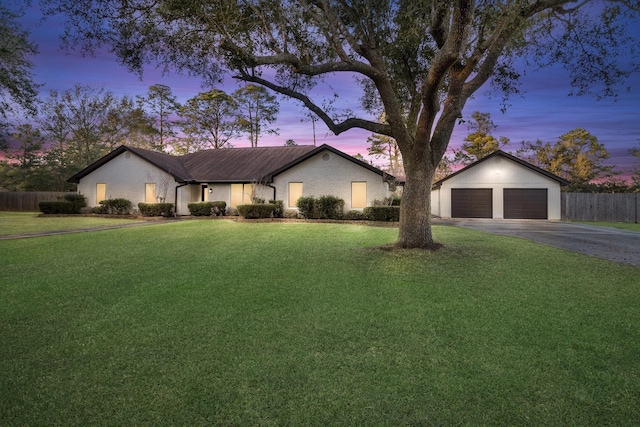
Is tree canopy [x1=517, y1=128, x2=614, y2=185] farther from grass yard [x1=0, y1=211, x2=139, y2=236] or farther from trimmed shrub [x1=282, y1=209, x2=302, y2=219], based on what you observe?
grass yard [x1=0, y1=211, x2=139, y2=236]

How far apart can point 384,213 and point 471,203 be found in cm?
1026

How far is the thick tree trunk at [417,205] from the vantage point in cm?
Answer: 920

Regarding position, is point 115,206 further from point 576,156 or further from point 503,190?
point 576,156

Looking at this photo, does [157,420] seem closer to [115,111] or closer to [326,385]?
[326,385]

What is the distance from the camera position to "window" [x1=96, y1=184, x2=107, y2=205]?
26.1m

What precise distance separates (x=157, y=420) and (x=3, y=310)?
3.92 metres

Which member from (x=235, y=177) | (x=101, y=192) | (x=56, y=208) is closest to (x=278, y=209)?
(x=235, y=177)

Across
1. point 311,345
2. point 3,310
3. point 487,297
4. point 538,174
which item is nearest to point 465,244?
point 487,297

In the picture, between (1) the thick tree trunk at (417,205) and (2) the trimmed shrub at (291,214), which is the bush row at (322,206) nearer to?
(2) the trimmed shrub at (291,214)

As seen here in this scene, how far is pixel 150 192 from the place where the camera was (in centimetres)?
2528

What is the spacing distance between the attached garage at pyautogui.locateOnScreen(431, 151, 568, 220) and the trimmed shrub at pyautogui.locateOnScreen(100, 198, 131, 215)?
23.7 m

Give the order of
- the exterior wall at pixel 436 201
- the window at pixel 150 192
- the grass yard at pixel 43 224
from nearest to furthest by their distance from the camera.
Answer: the grass yard at pixel 43 224, the window at pixel 150 192, the exterior wall at pixel 436 201

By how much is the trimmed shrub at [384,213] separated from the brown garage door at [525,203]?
10963mm

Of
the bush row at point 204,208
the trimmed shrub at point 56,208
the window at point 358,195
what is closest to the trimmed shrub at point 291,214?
the window at point 358,195
